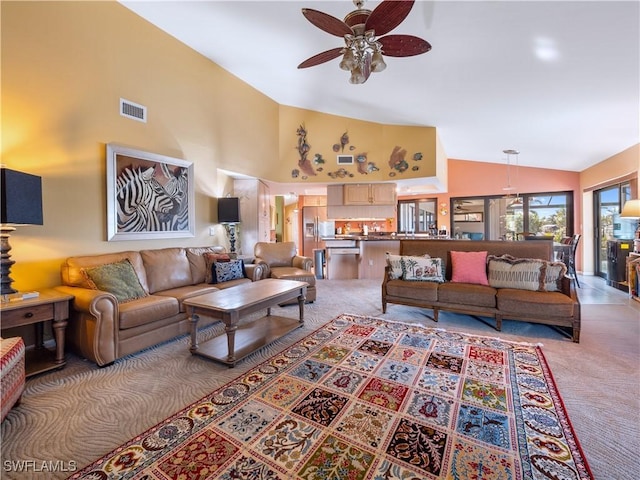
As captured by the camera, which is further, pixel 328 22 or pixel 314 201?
pixel 314 201

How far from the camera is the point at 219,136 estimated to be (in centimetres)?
489

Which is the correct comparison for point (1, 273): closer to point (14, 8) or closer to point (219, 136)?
point (14, 8)

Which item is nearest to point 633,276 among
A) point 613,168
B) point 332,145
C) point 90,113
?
point 613,168

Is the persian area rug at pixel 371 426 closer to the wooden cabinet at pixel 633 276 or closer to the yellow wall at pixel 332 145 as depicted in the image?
the wooden cabinet at pixel 633 276

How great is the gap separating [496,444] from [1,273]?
148 inches

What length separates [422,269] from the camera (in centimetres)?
372

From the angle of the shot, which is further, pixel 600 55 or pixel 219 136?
pixel 219 136

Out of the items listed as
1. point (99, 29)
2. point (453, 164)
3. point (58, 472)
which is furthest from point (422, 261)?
point (453, 164)

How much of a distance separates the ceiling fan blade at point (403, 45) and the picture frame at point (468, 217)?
7.10 m

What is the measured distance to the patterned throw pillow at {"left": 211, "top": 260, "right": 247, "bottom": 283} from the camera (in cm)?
385

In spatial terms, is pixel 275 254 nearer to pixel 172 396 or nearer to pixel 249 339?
pixel 249 339

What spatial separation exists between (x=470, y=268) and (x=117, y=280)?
401cm

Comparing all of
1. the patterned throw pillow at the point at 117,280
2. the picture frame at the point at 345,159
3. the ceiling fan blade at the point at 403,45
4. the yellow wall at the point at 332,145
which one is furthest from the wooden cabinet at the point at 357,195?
the patterned throw pillow at the point at 117,280

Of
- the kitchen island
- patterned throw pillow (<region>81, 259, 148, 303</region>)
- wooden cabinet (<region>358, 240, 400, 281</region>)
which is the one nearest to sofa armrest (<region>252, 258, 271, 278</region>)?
patterned throw pillow (<region>81, 259, 148, 303</region>)
